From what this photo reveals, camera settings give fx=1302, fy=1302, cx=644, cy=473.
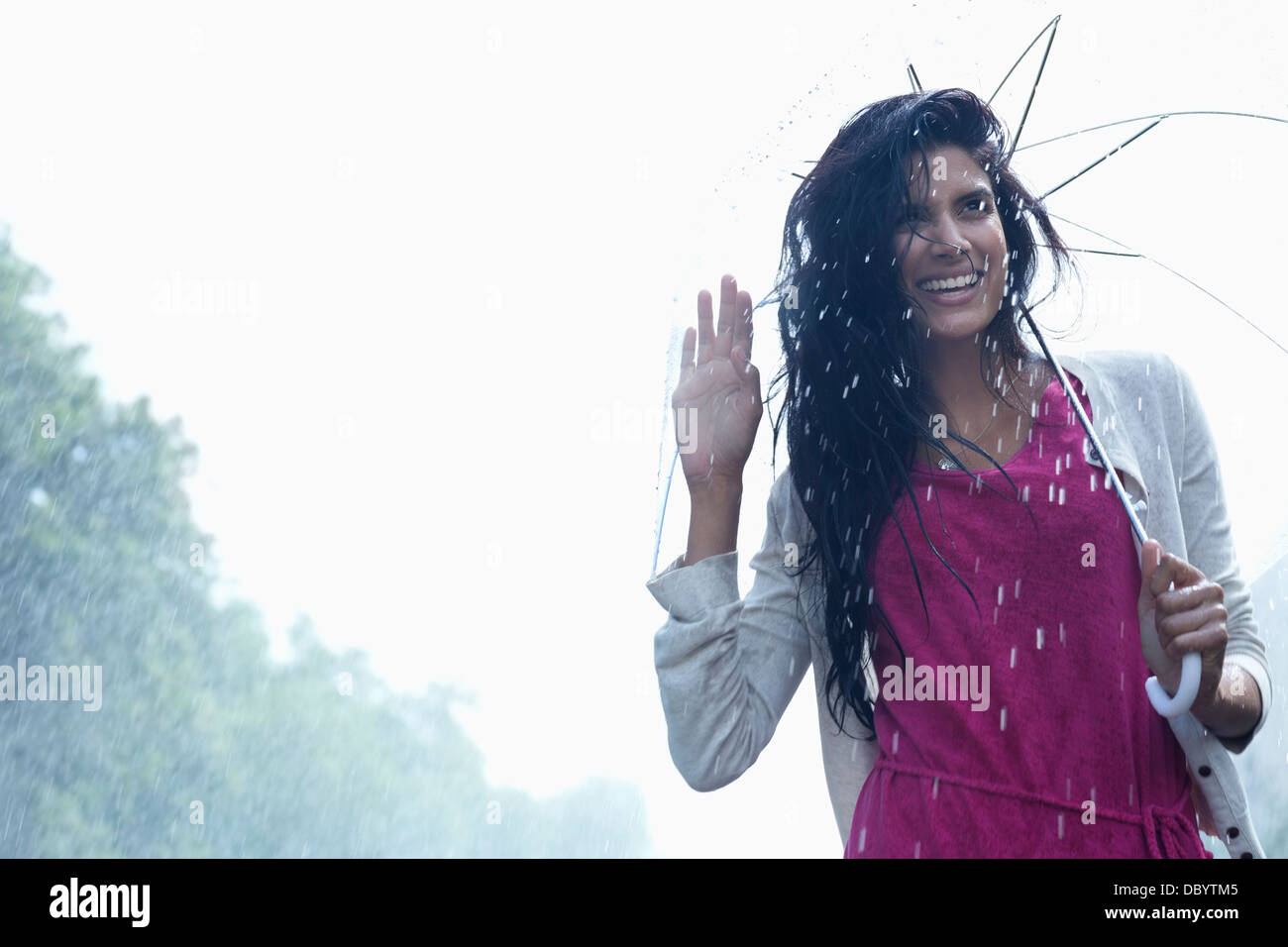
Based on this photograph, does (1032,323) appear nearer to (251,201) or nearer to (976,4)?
(976,4)

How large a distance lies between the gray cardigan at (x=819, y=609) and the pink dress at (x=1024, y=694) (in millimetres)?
70

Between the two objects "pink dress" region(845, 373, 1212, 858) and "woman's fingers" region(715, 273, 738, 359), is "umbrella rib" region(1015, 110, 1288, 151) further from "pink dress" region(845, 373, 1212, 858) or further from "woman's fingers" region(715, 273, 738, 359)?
"pink dress" region(845, 373, 1212, 858)

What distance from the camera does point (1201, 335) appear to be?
226 centimetres

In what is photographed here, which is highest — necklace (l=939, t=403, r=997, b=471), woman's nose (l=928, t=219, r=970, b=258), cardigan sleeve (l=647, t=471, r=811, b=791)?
woman's nose (l=928, t=219, r=970, b=258)

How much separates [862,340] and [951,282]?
16cm

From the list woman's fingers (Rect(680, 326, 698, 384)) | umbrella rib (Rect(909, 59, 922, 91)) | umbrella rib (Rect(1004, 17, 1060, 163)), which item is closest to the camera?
woman's fingers (Rect(680, 326, 698, 384))

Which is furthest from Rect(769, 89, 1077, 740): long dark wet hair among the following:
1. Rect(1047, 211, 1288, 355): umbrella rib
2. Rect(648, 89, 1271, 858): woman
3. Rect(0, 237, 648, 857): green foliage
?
Rect(0, 237, 648, 857): green foliage

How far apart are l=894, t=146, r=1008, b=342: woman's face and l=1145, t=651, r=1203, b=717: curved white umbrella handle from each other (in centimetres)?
55

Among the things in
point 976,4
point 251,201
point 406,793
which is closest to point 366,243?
point 251,201

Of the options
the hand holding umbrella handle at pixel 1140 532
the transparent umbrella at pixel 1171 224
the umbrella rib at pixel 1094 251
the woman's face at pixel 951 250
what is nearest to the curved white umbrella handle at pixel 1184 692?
the hand holding umbrella handle at pixel 1140 532

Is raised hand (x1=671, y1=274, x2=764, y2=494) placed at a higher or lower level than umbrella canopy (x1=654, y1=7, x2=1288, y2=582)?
lower

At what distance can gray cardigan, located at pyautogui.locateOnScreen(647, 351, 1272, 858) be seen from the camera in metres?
1.71

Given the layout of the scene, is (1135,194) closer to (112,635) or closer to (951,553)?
(951,553)
